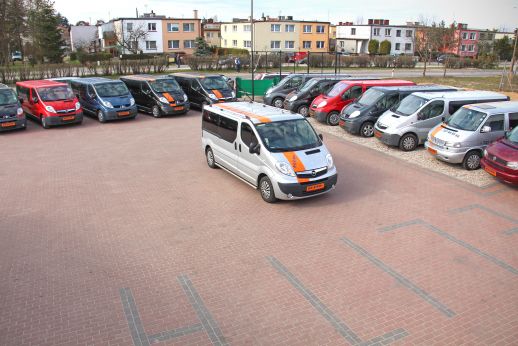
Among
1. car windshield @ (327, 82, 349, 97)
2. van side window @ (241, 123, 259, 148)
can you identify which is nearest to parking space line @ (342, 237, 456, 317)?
van side window @ (241, 123, 259, 148)

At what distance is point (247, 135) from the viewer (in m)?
10.4

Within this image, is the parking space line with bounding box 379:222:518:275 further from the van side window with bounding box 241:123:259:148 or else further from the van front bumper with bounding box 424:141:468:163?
the van front bumper with bounding box 424:141:468:163

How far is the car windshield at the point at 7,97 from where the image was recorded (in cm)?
1675

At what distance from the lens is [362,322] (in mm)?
5859

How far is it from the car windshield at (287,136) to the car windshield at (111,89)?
1127cm

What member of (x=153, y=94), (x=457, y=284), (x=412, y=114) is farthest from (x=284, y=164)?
(x=153, y=94)

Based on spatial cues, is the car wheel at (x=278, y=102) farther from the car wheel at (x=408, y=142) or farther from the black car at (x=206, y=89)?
the car wheel at (x=408, y=142)

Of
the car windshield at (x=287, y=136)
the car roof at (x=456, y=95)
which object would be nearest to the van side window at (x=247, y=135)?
the car windshield at (x=287, y=136)

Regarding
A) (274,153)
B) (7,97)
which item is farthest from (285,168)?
(7,97)

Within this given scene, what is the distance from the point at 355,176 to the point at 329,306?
6.30m

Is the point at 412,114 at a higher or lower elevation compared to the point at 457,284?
higher

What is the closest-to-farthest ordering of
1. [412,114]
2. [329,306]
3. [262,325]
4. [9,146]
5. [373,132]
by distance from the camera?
[262,325] < [329,306] < [412,114] < [9,146] < [373,132]

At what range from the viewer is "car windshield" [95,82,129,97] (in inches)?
752

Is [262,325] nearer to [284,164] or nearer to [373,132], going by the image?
[284,164]
